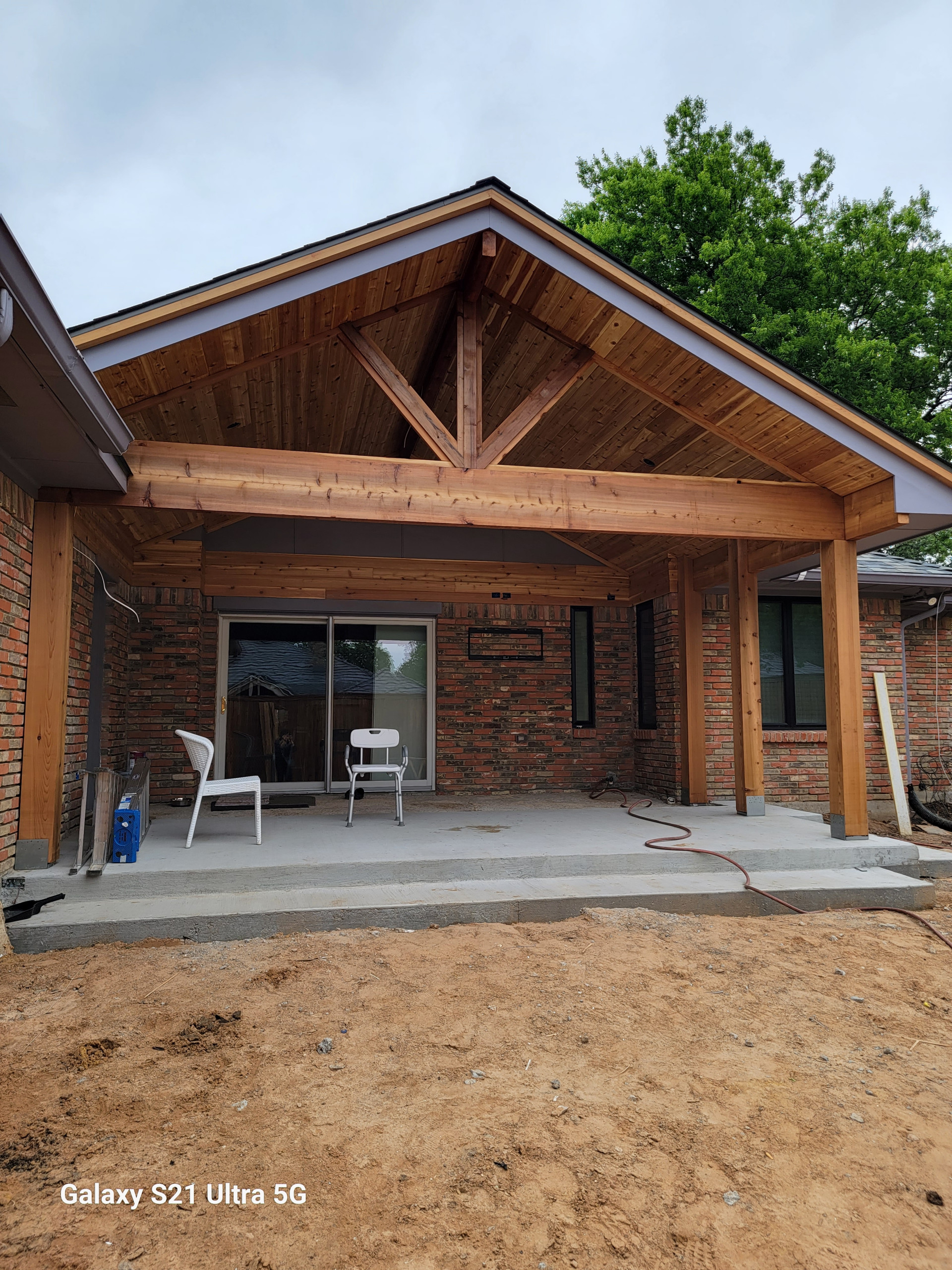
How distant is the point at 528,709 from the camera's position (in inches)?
376

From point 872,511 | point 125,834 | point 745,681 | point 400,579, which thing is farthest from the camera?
point 400,579

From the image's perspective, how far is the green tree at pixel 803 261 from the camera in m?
17.4

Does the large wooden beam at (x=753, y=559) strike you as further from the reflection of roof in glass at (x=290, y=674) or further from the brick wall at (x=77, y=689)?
the brick wall at (x=77, y=689)

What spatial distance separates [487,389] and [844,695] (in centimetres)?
406

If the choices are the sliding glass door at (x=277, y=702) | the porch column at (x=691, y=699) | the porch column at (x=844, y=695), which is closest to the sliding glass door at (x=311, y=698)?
the sliding glass door at (x=277, y=702)

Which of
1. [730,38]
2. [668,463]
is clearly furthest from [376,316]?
[730,38]

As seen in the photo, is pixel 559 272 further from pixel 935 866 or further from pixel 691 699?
pixel 935 866

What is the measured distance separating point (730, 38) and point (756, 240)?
72.4 ft

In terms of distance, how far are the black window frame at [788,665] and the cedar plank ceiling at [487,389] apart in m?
1.73

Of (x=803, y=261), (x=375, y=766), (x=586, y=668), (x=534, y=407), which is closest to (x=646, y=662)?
(x=586, y=668)

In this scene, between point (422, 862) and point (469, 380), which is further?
point (469, 380)

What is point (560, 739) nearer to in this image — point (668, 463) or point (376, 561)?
point (376, 561)

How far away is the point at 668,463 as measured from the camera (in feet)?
23.9

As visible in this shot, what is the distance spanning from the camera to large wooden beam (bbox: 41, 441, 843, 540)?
5.11m
